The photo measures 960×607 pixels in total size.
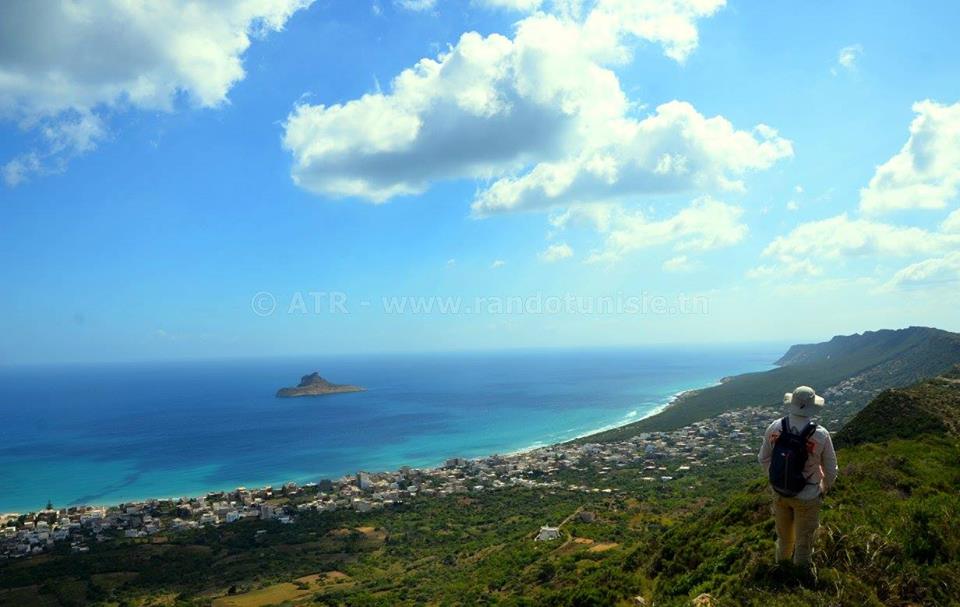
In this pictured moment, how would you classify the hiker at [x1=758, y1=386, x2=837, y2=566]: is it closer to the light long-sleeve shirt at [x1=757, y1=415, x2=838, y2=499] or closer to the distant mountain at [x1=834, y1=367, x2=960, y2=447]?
the light long-sleeve shirt at [x1=757, y1=415, x2=838, y2=499]

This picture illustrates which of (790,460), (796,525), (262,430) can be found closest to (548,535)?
(796,525)

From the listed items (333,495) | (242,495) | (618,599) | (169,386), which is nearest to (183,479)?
(242,495)

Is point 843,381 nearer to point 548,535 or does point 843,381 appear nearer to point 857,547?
point 548,535

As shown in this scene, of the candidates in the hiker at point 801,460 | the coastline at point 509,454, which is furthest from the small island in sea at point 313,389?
the hiker at point 801,460

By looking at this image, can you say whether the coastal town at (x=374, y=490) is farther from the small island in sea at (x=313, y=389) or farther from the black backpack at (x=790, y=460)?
the small island in sea at (x=313, y=389)

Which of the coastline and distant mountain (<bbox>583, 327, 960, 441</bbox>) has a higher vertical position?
distant mountain (<bbox>583, 327, 960, 441</bbox>)

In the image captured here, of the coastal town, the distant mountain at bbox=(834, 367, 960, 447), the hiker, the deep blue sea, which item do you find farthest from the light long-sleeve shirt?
the deep blue sea

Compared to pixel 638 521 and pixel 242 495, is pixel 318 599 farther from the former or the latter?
pixel 242 495
